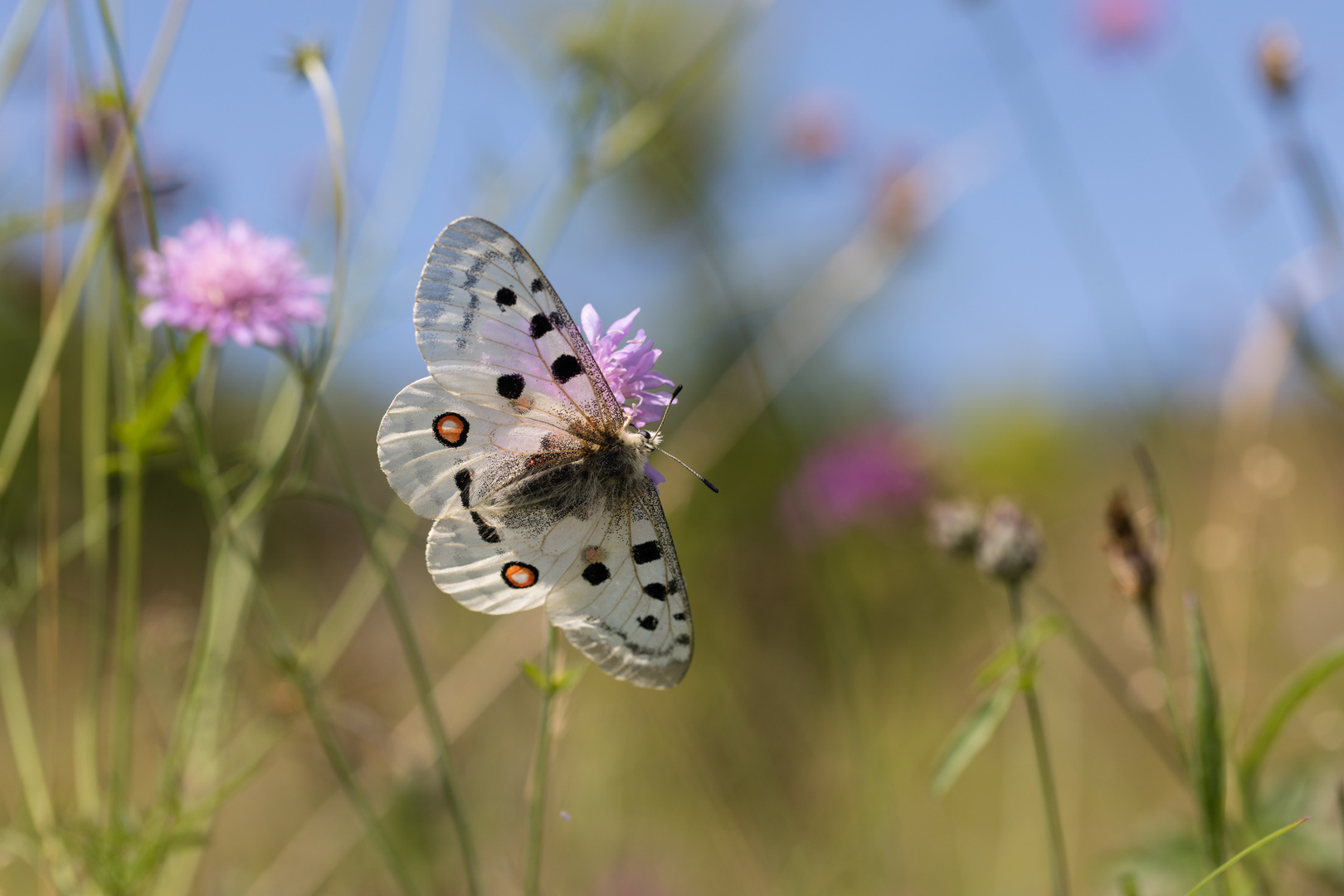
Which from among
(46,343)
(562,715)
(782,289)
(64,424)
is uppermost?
(782,289)

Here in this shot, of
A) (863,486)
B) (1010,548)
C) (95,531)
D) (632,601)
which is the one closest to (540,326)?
(632,601)

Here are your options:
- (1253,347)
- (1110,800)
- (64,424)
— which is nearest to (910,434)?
(1110,800)

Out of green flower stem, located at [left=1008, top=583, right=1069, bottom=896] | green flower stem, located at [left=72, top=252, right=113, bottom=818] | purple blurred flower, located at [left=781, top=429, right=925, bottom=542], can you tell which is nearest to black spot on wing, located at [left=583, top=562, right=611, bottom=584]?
green flower stem, located at [left=1008, top=583, right=1069, bottom=896]

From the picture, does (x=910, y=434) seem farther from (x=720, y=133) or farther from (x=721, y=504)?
(x=720, y=133)

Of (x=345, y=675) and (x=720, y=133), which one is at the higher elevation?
(x=720, y=133)

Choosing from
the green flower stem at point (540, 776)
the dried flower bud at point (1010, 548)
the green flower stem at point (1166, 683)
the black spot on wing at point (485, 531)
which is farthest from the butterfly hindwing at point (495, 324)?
the green flower stem at point (1166, 683)

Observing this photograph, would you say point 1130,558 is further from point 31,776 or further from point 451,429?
point 31,776

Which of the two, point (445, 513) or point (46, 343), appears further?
point (46, 343)

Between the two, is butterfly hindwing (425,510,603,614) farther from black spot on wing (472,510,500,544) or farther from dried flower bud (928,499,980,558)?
dried flower bud (928,499,980,558)
